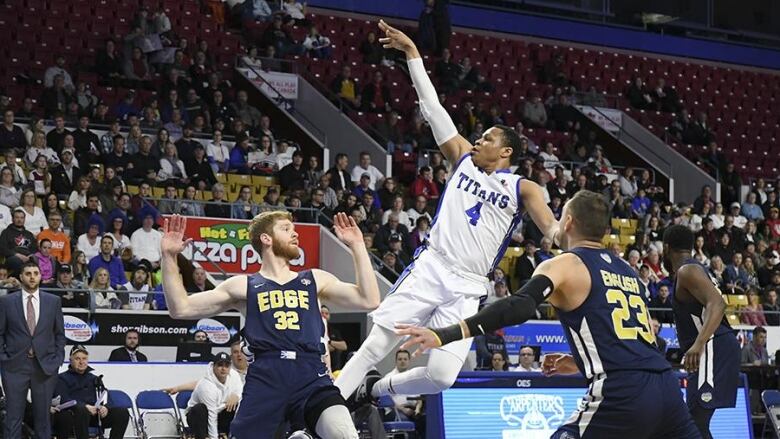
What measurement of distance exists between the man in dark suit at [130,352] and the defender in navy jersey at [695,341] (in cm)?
921

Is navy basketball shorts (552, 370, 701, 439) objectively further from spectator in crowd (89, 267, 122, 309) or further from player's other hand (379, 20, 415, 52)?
spectator in crowd (89, 267, 122, 309)

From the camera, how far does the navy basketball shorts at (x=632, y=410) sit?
6059 mm

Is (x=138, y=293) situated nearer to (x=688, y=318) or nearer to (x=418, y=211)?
(x=418, y=211)

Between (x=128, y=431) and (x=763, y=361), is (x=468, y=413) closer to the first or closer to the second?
(x=128, y=431)

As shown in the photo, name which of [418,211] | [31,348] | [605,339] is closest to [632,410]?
[605,339]

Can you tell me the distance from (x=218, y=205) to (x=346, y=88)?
7373 mm

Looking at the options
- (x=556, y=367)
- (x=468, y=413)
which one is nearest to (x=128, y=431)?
(x=468, y=413)

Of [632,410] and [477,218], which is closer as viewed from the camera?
[632,410]

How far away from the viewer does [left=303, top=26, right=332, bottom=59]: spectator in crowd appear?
27703 millimetres

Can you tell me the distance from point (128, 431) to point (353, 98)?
12671 millimetres

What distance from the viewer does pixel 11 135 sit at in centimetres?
2002

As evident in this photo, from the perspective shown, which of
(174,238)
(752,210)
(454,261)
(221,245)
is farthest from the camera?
(752,210)

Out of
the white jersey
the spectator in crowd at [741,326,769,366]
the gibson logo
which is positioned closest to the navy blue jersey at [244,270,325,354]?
the white jersey

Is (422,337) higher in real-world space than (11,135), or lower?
higher
